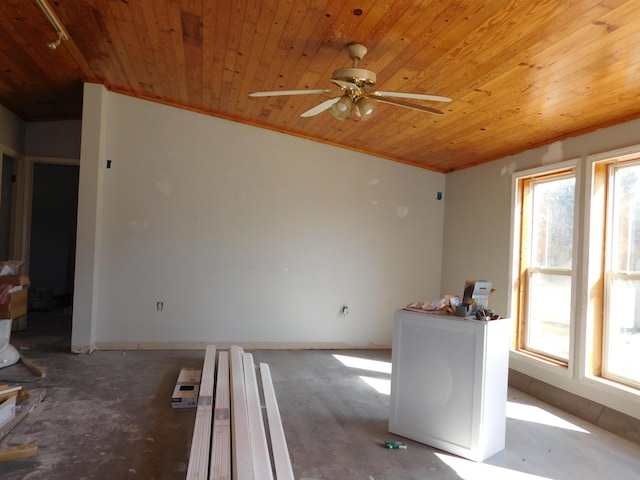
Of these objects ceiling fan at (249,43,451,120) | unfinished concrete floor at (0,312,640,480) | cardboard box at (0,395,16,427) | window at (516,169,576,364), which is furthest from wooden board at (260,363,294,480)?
window at (516,169,576,364)

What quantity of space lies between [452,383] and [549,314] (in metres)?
2.01

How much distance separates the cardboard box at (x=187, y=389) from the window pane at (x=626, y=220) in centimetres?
367

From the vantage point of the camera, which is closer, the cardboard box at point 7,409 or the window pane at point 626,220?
the cardboard box at point 7,409

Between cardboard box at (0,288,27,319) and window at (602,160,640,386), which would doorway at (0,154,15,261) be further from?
window at (602,160,640,386)

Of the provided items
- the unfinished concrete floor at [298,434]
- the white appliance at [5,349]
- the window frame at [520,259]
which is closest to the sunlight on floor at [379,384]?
the unfinished concrete floor at [298,434]

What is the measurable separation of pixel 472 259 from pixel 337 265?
1725 mm

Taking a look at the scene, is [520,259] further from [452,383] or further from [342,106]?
[342,106]

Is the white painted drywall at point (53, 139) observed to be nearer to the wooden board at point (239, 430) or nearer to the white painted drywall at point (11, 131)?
the white painted drywall at point (11, 131)

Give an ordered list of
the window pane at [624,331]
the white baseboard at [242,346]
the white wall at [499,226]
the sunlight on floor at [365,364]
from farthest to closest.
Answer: the white baseboard at [242,346], the sunlight on floor at [365,364], the white wall at [499,226], the window pane at [624,331]

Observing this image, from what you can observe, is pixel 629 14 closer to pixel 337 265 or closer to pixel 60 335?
pixel 337 265

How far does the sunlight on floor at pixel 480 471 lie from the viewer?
2.69 m

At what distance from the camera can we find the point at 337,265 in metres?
5.97

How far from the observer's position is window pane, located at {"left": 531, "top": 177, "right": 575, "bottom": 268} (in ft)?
13.8

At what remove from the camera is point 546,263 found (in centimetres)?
448
